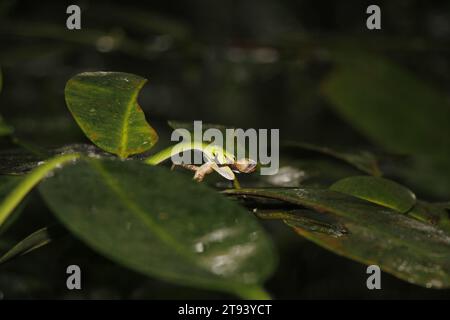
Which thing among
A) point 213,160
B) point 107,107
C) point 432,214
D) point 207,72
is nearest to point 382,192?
point 432,214

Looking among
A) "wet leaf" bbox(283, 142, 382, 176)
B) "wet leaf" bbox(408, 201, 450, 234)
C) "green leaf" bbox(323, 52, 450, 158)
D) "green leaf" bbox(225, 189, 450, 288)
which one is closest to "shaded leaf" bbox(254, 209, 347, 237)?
"green leaf" bbox(225, 189, 450, 288)

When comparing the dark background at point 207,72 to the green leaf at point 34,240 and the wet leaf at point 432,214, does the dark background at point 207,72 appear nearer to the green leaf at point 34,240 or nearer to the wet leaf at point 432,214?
the green leaf at point 34,240

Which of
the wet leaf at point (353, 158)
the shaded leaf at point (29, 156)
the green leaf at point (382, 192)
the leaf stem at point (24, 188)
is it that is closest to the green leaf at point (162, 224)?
the leaf stem at point (24, 188)

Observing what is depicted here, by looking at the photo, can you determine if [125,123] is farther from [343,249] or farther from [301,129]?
[301,129]

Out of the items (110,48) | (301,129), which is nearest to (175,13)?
(301,129)

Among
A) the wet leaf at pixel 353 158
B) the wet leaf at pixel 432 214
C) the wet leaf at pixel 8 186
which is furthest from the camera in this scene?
the wet leaf at pixel 353 158
